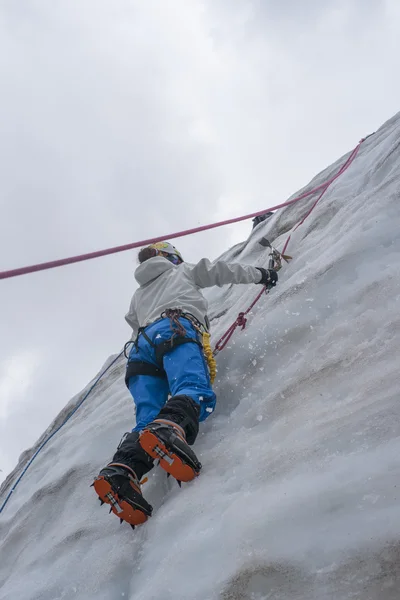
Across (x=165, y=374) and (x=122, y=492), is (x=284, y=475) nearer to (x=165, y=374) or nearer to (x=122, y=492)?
(x=122, y=492)

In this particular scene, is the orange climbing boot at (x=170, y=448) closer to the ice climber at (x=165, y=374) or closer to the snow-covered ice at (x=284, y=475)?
the ice climber at (x=165, y=374)

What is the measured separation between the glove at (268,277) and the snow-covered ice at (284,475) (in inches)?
5.1

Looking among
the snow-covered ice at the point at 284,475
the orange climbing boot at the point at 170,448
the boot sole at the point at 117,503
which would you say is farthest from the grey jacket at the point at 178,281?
the boot sole at the point at 117,503

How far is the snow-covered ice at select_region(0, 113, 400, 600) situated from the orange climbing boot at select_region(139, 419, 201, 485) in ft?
0.36

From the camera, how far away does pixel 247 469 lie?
224 centimetres

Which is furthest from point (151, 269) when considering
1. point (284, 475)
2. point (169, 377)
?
point (284, 475)

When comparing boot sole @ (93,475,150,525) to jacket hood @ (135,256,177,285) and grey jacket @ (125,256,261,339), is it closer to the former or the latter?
grey jacket @ (125,256,261,339)

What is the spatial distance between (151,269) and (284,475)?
214 cm

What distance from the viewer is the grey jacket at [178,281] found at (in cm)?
348

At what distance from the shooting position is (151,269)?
3.77 metres

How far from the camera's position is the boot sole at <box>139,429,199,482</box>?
89.2 inches

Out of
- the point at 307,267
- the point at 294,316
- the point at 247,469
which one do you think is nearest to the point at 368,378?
the point at 247,469

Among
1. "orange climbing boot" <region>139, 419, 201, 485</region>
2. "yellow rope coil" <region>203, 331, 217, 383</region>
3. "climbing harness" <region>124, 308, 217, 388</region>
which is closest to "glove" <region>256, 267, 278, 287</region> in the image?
"climbing harness" <region>124, 308, 217, 388</region>

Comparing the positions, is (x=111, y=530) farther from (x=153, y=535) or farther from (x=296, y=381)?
(x=296, y=381)
